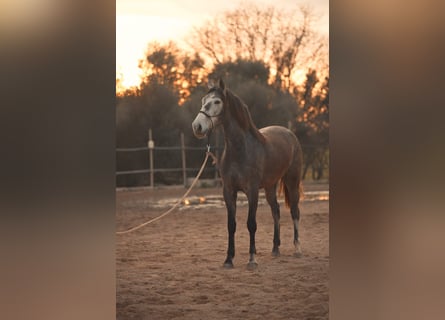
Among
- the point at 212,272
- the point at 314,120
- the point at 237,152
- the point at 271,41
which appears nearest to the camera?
the point at 237,152

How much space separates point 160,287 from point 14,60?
2826 mm

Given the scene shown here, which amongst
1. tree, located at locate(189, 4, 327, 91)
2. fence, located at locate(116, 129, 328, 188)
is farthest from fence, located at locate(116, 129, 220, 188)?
tree, located at locate(189, 4, 327, 91)

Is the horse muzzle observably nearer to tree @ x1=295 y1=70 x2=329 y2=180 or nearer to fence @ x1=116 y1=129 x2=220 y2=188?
fence @ x1=116 y1=129 x2=220 y2=188

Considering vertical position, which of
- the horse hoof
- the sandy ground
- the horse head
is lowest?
the sandy ground

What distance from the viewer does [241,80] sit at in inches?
384

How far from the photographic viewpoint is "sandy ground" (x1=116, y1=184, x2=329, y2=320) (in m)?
3.78

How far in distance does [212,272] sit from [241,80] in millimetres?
5441

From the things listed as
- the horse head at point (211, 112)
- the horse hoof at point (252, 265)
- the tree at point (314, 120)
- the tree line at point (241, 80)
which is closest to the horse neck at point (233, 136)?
the horse head at point (211, 112)

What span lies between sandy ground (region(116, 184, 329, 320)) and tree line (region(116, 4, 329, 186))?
217 cm

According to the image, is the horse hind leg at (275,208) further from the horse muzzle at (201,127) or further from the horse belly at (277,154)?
the horse muzzle at (201,127)

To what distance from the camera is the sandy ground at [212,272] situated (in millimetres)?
3783

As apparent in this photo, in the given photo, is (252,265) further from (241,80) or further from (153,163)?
(241,80)

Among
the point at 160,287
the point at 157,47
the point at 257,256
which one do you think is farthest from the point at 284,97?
the point at 160,287

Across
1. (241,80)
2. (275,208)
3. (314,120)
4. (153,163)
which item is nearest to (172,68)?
(241,80)
